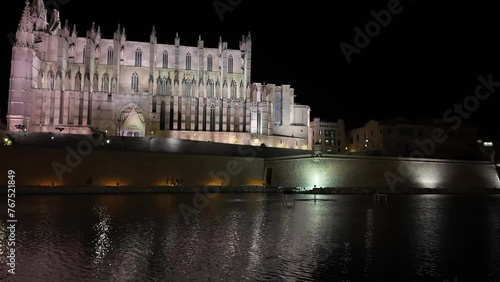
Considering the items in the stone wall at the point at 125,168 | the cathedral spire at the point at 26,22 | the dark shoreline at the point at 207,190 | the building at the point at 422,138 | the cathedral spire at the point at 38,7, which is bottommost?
the dark shoreline at the point at 207,190

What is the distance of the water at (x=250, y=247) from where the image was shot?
10.3 meters

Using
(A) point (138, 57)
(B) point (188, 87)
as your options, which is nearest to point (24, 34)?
(A) point (138, 57)

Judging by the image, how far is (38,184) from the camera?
126 ft

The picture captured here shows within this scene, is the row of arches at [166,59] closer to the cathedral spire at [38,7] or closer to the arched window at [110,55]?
the arched window at [110,55]

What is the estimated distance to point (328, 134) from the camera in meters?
80.2

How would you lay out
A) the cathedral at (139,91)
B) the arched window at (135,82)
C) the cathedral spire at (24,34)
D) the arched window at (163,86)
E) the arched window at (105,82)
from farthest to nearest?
the arched window at (135,82)
the arched window at (163,86)
the arched window at (105,82)
the cathedral at (139,91)
the cathedral spire at (24,34)

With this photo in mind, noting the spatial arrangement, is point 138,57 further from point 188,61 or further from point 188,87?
point 188,87

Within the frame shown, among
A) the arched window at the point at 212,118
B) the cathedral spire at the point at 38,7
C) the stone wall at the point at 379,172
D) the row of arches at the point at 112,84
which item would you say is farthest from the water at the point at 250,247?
the cathedral spire at the point at 38,7

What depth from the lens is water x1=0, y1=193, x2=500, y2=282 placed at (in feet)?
33.8

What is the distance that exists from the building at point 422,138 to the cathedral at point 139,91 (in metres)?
9.92

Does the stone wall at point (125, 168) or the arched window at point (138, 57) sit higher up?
the arched window at point (138, 57)

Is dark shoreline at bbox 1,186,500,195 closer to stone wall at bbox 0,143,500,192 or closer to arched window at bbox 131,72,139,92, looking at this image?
stone wall at bbox 0,143,500,192

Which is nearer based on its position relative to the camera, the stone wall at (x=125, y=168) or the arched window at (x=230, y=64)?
the stone wall at (x=125, y=168)

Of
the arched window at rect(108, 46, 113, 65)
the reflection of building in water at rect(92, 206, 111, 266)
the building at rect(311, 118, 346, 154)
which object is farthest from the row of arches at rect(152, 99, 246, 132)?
the reflection of building in water at rect(92, 206, 111, 266)
